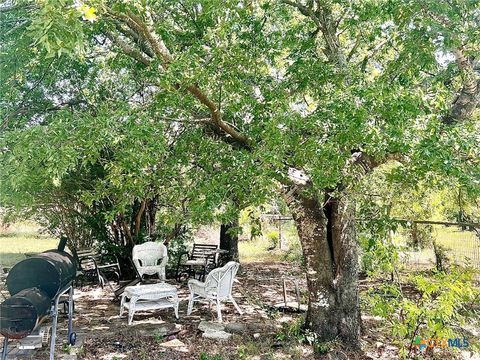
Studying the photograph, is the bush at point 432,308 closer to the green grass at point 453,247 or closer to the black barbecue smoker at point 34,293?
the black barbecue smoker at point 34,293

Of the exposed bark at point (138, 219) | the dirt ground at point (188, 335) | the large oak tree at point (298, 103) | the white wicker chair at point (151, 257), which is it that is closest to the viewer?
the large oak tree at point (298, 103)

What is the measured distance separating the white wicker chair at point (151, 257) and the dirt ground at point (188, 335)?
0.73m

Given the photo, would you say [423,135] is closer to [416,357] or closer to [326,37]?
[326,37]

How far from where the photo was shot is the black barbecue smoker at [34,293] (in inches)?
120

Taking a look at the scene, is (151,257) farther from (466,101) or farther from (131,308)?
(466,101)

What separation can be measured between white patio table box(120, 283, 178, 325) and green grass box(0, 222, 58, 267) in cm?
604

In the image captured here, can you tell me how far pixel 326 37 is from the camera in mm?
5027

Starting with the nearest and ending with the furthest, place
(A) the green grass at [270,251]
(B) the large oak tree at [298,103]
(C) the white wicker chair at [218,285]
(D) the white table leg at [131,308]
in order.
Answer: (B) the large oak tree at [298,103] < (D) the white table leg at [131,308] < (C) the white wicker chair at [218,285] < (A) the green grass at [270,251]

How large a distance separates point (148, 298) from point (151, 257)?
2015 millimetres

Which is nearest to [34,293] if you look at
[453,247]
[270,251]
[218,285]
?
[218,285]

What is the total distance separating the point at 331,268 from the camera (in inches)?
197

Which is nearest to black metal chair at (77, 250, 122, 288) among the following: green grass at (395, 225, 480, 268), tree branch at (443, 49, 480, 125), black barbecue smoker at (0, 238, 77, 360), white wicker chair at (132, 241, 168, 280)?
white wicker chair at (132, 241, 168, 280)

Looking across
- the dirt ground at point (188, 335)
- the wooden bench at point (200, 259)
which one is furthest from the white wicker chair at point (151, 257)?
the wooden bench at point (200, 259)

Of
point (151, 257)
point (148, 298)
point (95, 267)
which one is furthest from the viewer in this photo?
point (95, 267)
